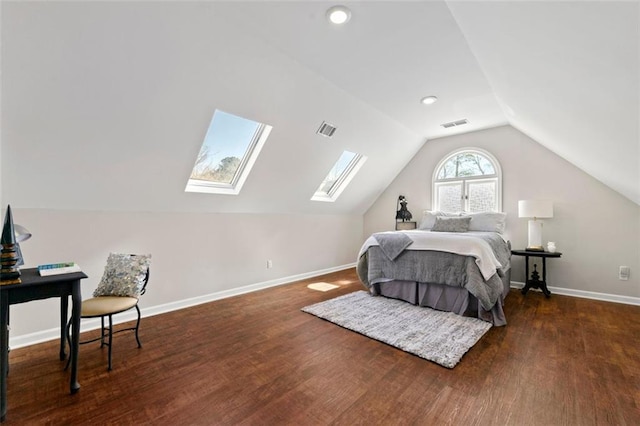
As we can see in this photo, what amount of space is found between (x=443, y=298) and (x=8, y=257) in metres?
3.73

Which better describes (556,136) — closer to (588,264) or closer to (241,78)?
(588,264)

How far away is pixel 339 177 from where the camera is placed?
508 centimetres

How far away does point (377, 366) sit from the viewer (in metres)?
2.07

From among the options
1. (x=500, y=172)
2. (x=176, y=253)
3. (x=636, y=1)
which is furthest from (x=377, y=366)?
(x=500, y=172)

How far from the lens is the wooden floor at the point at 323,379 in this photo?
1.57 m

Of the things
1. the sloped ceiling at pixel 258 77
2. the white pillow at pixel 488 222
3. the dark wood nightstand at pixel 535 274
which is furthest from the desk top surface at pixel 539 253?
the sloped ceiling at pixel 258 77

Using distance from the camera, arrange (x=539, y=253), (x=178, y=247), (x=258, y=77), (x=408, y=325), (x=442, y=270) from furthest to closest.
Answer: (x=539, y=253) < (x=178, y=247) < (x=442, y=270) < (x=408, y=325) < (x=258, y=77)

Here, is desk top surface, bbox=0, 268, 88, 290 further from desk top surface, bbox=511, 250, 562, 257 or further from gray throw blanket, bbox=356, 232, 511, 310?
desk top surface, bbox=511, 250, 562, 257

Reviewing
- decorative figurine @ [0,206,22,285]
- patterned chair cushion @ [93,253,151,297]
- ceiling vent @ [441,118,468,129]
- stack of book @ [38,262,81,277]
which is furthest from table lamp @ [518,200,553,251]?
decorative figurine @ [0,206,22,285]

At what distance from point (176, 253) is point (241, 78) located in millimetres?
2166

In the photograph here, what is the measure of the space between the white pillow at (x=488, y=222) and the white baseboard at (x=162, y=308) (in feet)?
8.94

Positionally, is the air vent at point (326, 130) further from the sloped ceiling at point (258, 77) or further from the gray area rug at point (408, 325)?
the gray area rug at point (408, 325)

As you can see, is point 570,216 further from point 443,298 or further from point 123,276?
point 123,276

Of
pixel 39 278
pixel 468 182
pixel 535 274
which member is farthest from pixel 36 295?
pixel 468 182
